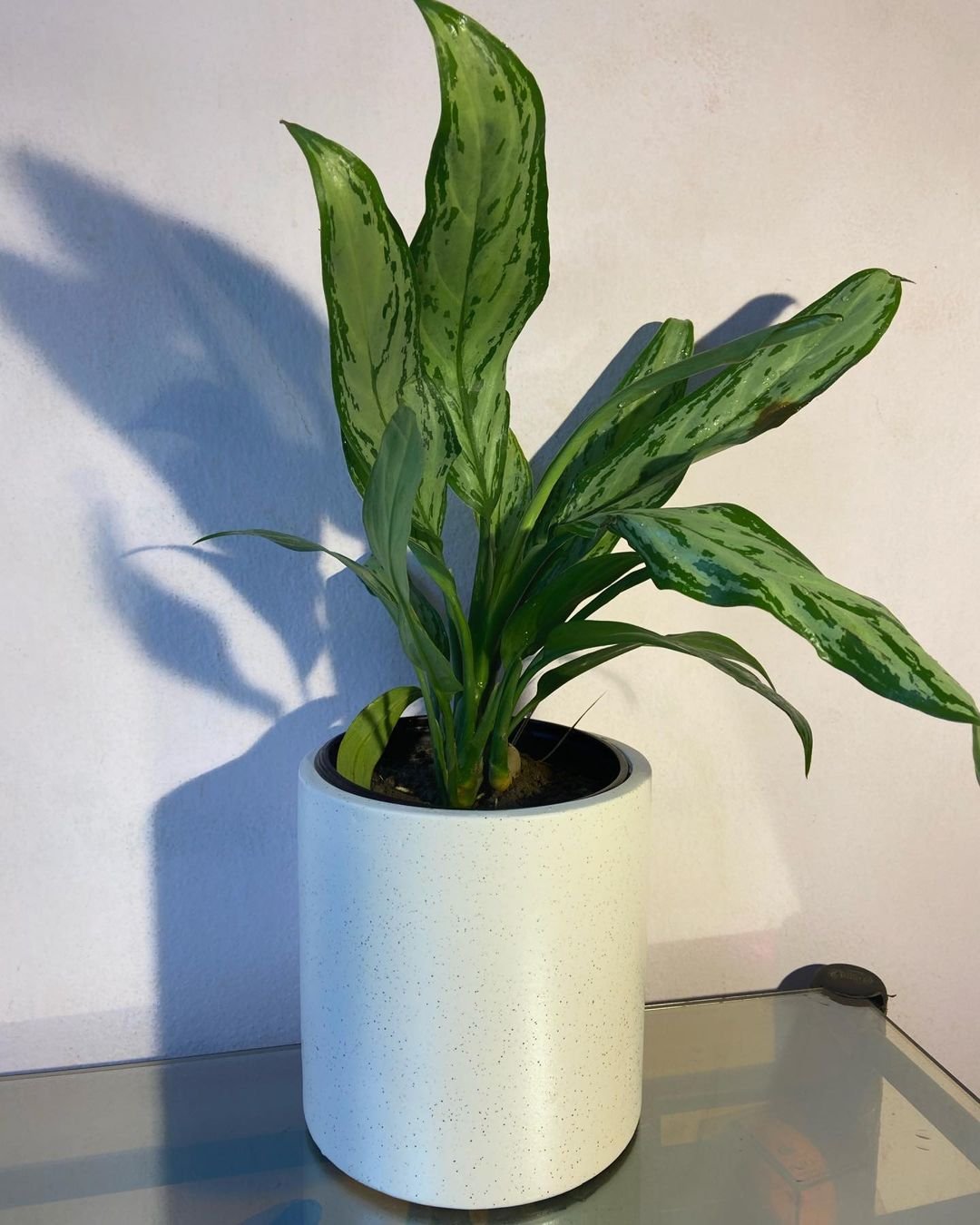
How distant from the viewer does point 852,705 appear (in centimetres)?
69

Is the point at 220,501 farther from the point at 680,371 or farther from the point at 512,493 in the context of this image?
the point at 680,371

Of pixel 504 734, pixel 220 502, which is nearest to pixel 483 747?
pixel 504 734

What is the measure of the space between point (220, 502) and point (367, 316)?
197 mm

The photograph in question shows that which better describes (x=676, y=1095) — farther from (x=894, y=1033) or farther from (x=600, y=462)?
(x=600, y=462)

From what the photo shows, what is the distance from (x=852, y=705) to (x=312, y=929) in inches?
16.0

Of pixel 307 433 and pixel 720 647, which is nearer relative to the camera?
pixel 720 647

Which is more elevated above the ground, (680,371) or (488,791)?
(680,371)

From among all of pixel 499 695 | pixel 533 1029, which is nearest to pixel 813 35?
pixel 499 695

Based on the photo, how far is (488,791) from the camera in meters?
0.50

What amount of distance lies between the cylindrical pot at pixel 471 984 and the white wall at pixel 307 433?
6.3 inches

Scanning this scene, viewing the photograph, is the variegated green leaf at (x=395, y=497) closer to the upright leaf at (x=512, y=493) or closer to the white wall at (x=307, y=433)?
the upright leaf at (x=512, y=493)

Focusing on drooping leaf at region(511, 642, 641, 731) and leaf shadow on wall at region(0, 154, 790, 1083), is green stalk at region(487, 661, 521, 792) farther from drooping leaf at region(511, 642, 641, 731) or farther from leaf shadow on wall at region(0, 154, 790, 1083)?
leaf shadow on wall at region(0, 154, 790, 1083)

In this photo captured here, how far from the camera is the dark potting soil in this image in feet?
1.59

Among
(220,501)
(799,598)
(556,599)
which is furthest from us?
(220,501)
